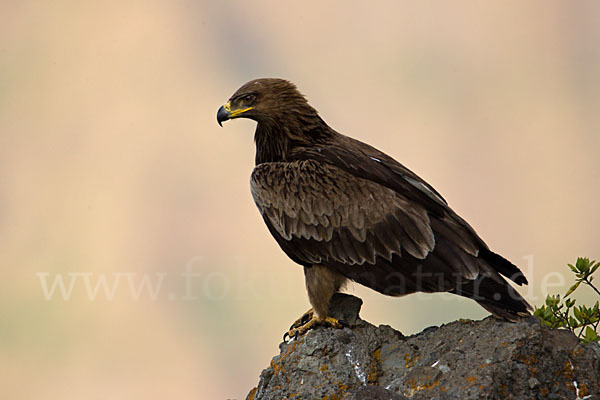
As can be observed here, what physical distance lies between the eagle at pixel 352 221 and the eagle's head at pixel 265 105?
0.01 meters

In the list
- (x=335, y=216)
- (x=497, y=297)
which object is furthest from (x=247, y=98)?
(x=497, y=297)

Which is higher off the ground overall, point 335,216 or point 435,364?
point 335,216

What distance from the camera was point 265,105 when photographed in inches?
322

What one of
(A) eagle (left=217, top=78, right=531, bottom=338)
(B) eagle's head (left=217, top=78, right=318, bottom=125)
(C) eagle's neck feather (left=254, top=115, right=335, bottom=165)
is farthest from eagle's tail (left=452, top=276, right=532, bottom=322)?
(B) eagle's head (left=217, top=78, right=318, bottom=125)

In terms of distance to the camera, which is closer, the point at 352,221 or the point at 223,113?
the point at 352,221

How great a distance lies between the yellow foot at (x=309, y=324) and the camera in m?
7.28

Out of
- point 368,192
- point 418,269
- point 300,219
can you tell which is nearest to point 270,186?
point 300,219

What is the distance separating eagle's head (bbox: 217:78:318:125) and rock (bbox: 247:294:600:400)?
231cm

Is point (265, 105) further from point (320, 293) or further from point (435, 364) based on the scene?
point (435, 364)

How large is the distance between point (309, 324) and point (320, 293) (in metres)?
0.34

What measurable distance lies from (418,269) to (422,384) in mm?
1246

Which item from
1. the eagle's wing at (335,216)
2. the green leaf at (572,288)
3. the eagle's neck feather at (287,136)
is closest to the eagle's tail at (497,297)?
the eagle's wing at (335,216)

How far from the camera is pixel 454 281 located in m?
6.79

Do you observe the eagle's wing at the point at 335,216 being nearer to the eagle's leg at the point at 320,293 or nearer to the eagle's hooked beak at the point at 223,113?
the eagle's leg at the point at 320,293
